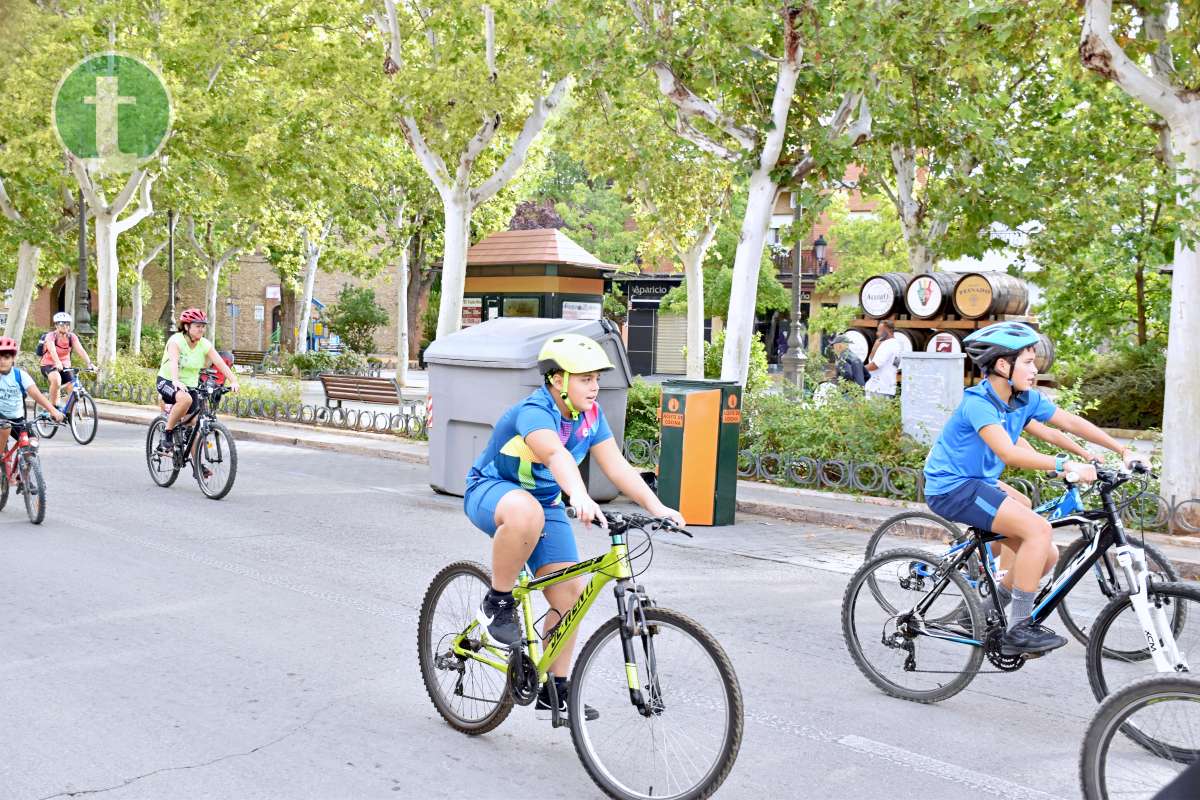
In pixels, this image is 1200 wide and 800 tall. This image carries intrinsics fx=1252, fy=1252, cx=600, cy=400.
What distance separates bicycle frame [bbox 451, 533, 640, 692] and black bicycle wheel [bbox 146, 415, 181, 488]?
8.16 metres

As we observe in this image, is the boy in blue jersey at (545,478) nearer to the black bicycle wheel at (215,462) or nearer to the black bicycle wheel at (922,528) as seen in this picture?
the black bicycle wheel at (922,528)

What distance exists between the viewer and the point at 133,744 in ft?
15.4

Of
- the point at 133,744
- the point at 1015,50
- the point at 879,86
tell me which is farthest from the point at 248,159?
the point at 133,744

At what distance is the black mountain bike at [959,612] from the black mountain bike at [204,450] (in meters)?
7.23

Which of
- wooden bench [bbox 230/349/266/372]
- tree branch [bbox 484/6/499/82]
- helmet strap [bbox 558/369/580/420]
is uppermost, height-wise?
tree branch [bbox 484/6/499/82]

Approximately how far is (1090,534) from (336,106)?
1586 centimetres

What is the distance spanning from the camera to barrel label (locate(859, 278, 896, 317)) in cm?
2191

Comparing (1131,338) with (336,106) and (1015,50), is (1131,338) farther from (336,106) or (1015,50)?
(336,106)

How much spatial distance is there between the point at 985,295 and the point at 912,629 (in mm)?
16338

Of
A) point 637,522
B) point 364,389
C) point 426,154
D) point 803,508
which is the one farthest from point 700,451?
point 364,389

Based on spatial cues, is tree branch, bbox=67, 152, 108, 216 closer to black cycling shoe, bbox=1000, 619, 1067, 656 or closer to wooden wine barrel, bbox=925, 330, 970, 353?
wooden wine barrel, bbox=925, 330, 970, 353

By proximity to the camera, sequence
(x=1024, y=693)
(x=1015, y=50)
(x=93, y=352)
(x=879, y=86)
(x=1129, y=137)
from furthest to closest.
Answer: (x=93, y=352)
(x=1129, y=137)
(x=879, y=86)
(x=1015, y=50)
(x=1024, y=693)

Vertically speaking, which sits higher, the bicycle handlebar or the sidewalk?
the bicycle handlebar

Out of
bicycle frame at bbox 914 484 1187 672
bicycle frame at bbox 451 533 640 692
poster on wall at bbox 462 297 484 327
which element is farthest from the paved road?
poster on wall at bbox 462 297 484 327
